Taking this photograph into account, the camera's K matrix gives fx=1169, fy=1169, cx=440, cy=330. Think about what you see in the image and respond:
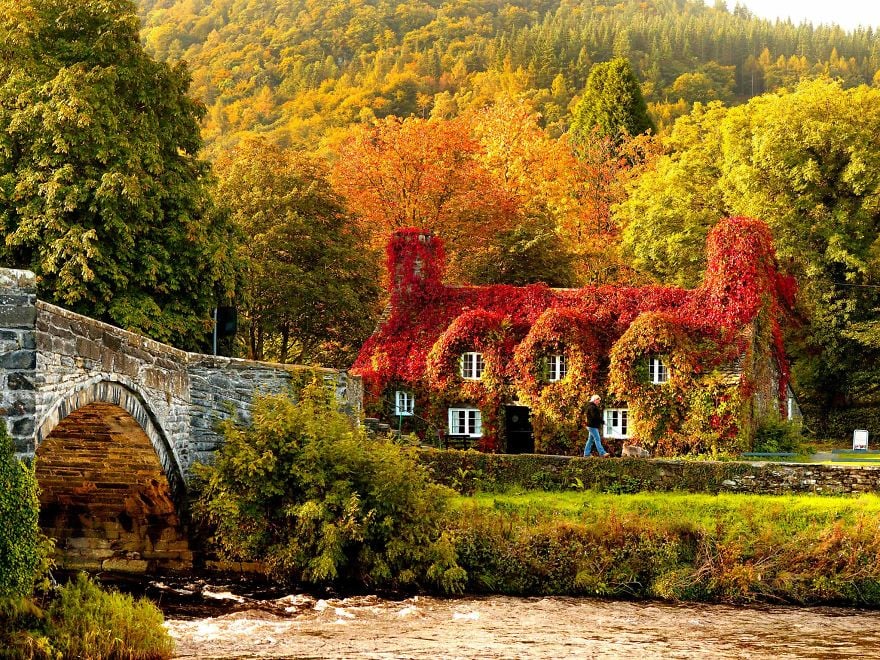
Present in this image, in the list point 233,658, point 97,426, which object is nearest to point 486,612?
point 233,658

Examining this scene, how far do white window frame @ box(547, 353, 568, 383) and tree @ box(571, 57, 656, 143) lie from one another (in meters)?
33.3

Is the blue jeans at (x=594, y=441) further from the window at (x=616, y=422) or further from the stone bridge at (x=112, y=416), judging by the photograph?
the stone bridge at (x=112, y=416)

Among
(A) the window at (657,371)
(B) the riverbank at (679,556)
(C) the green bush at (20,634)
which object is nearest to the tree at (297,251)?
(A) the window at (657,371)

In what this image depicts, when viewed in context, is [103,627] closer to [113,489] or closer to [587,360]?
[113,489]

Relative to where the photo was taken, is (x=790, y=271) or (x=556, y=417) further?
(x=790, y=271)

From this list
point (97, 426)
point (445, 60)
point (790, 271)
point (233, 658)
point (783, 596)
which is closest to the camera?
point (233, 658)

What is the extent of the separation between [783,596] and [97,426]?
1116cm

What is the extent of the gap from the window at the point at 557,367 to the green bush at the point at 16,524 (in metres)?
18.5

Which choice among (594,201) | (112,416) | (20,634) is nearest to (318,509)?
(112,416)

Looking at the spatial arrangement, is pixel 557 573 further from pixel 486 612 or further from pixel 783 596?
pixel 783 596

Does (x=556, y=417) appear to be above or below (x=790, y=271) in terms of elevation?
below

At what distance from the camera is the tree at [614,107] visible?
62.0m

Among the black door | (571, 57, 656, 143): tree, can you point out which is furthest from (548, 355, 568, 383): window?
(571, 57, 656, 143): tree

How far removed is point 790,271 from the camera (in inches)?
1566
